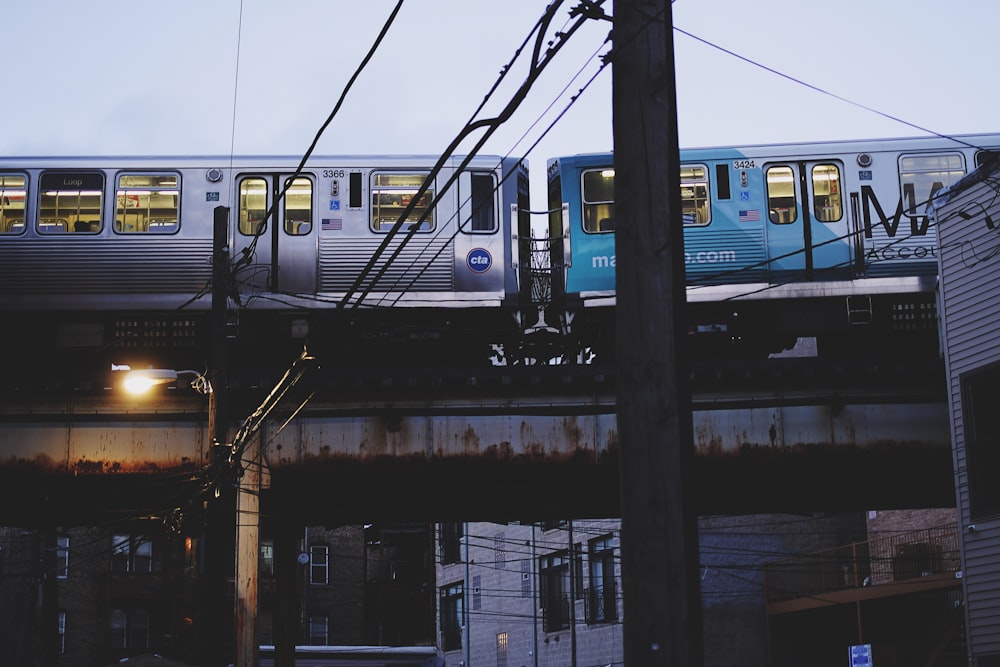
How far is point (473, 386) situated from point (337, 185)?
5.10 m

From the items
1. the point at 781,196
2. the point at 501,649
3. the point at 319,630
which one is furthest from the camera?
the point at 319,630

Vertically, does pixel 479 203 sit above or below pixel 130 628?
above

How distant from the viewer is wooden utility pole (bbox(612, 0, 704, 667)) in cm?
712

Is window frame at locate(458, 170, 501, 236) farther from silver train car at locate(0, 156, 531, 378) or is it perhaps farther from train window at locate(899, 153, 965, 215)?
train window at locate(899, 153, 965, 215)

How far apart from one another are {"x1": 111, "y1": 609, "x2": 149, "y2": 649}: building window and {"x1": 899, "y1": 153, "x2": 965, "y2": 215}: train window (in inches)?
1573

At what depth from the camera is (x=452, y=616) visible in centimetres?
5191

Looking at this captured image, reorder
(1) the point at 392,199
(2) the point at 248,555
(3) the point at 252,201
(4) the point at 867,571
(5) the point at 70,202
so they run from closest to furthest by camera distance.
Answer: (2) the point at 248,555 → (1) the point at 392,199 → (3) the point at 252,201 → (5) the point at 70,202 → (4) the point at 867,571

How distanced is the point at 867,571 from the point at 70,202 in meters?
21.5

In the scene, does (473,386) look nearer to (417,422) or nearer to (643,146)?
(417,422)

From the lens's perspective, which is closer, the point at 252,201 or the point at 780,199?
the point at 780,199

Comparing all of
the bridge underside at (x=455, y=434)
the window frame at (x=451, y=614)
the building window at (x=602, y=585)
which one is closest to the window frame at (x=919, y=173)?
the bridge underside at (x=455, y=434)

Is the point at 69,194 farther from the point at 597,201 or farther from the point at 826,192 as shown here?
the point at 826,192

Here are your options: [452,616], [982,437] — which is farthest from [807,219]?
[452,616]

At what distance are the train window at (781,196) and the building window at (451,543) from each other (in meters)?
27.5
